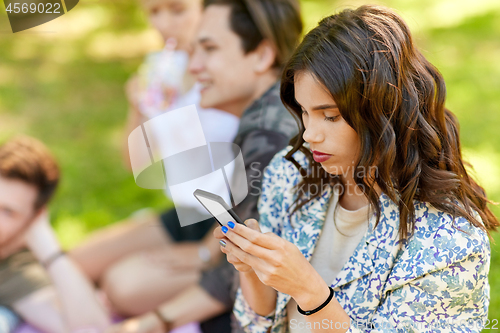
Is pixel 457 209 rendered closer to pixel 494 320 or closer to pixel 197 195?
pixel 197 195

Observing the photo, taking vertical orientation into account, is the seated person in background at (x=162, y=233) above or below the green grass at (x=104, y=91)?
above

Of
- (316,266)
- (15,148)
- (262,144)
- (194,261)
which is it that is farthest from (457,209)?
(15,148)

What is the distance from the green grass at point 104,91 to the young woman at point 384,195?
917 millimetres

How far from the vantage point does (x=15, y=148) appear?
2.19 m

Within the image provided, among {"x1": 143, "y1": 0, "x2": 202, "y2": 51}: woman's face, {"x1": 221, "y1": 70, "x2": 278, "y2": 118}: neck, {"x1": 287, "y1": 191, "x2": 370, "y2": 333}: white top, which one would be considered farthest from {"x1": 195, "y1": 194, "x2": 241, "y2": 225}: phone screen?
{"x1": 143, "y1": 0, "x2": 202, "y2": 51}: woman's face

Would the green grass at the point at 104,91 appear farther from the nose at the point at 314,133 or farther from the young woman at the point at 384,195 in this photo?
the nose at the point at 314,133

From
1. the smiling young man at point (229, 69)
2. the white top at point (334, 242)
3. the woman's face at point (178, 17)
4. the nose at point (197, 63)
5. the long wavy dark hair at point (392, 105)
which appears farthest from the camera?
the woman's face at point (178, 17)

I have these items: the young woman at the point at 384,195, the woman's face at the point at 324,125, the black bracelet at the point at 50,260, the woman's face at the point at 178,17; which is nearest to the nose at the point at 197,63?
the woman's face at the point at 178,17

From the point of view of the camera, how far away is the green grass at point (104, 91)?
3273mm

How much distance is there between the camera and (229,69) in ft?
6.20

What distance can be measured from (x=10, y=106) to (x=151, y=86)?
2819mm

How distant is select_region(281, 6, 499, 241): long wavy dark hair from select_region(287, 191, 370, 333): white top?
108 millimetres

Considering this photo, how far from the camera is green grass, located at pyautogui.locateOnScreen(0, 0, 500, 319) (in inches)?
129

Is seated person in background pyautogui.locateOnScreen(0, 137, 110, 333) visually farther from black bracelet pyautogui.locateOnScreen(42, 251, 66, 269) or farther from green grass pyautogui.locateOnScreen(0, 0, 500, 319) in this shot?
green grass pyautogui.locateOnScreen(0, 0, 500, 319)
